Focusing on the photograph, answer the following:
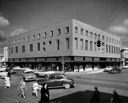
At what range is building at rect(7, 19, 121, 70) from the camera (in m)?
41.0

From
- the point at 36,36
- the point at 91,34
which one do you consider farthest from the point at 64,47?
the point at 36,36

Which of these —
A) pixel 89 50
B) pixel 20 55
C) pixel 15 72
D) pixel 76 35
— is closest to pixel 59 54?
pixel 76 35

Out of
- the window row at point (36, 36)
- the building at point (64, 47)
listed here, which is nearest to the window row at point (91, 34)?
the building at point (64, 47)

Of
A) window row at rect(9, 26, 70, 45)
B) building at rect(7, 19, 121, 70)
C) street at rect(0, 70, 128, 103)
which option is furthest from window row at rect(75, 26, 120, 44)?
street at rect(0, 70, 128, 103)

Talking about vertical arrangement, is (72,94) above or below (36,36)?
below

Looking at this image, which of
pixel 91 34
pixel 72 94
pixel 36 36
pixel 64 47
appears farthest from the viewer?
pixel 36 36

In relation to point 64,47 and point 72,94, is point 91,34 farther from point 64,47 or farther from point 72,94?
point 72,94

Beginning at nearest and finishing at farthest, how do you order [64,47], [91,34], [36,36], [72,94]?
[72,94] < [64,47] < [91,34] < [36,36]

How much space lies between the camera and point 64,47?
42.2m

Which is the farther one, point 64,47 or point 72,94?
point 64,47

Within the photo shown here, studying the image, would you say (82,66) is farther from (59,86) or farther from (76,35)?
(59,86)

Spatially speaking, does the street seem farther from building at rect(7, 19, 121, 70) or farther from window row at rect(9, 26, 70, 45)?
window row at rect(9, 26, 70, 45)

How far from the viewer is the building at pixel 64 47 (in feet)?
134

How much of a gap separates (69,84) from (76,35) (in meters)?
27.9
